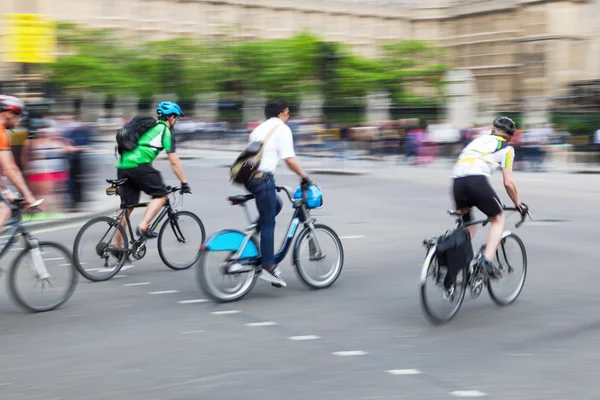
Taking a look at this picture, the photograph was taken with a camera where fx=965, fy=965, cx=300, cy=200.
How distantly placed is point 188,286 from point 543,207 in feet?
32.7

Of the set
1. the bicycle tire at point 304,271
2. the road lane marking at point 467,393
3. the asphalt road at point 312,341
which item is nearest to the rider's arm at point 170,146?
the asphalt road at point 312,341

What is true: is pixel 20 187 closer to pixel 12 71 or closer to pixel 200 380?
pixel 200 380

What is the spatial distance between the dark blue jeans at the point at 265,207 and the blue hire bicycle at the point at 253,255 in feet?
0.27

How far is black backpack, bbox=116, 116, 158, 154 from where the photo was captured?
9.53 meters

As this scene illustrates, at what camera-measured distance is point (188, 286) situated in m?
9.09

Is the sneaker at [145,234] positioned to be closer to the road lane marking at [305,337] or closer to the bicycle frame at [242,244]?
the bicycle frame at [242,244]

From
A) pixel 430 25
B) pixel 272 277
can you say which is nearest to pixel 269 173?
pixel 272 277

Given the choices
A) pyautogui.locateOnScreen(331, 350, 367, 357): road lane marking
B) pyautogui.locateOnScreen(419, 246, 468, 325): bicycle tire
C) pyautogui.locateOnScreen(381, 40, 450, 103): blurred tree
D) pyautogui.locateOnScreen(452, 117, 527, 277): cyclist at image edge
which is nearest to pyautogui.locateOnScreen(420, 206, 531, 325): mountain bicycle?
pyautogui.locateOnScreen(419, 246, 468, 325): bicycle tire

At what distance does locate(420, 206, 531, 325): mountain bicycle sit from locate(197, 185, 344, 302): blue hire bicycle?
1462 millimetres

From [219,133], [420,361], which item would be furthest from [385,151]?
[420,361]

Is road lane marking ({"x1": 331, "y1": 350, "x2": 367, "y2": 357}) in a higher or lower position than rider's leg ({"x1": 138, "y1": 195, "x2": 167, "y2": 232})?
lower

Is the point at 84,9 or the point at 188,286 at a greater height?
the point at 84,9

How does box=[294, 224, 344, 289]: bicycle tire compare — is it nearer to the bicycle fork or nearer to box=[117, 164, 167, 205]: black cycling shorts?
box=[117, 164, 167, 205]: black cycling shorts

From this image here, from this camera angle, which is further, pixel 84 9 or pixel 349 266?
pixel 84 9
